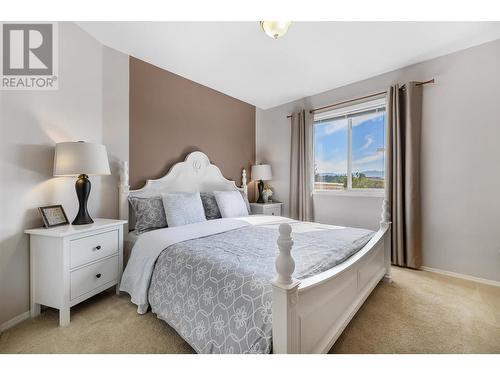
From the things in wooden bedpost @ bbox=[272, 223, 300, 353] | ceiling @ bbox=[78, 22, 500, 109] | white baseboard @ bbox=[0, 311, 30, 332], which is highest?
ceiling @ bbox=[78, 22, 500, 109]

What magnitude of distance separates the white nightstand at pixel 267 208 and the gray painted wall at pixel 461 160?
195 cm

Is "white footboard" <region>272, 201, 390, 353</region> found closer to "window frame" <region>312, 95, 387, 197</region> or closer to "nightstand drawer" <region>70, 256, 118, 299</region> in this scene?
"window frame" <region>312, 95, 387, 197</region>

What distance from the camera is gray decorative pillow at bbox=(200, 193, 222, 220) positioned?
283 centimetres

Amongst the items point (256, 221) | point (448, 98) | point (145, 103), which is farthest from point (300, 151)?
point (145, 103)

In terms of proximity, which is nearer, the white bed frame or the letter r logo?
the white bed frame

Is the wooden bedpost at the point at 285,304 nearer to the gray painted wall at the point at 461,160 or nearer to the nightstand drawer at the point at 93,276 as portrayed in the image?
the nightstand drawer at the point at 93,276

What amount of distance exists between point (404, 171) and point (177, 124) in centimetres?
286

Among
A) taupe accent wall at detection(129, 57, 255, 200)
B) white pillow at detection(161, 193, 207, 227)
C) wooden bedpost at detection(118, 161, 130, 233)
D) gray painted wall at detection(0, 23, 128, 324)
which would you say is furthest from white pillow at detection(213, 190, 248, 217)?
gray painted wall at detection(0, 23, 128, 324)

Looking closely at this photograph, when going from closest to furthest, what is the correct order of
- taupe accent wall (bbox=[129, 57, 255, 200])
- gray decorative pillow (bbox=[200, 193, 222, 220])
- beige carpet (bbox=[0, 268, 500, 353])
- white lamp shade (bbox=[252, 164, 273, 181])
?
beige carpet (bbox=[0, 268, 500, 353])
taupe accent wall (bbox=[129, 57, 255, 200])
gray decorative pillow (bbox=[200, 193, 222, 220])
white lamp shade (bbox=[252, 164, 273, 181])

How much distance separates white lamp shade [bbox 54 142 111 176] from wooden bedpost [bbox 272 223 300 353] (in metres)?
1.66

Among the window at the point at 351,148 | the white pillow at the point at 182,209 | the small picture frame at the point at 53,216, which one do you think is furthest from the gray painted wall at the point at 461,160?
the small picture frame at the point at 53,216

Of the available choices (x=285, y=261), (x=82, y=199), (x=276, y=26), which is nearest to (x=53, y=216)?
(x=82, y=199)

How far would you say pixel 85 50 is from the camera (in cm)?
213

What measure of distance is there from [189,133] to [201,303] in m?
2.39
